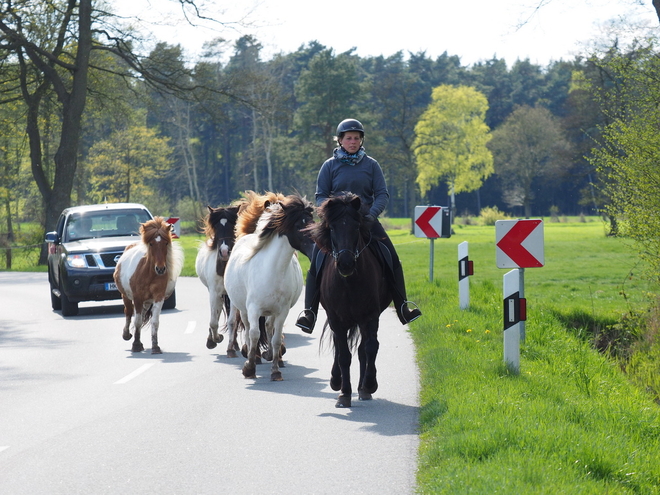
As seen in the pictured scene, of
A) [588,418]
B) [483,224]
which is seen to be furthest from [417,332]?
[483,224]

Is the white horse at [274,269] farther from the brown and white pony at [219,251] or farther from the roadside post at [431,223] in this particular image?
the roadside post at [431,223]

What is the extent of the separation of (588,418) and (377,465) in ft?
6.23

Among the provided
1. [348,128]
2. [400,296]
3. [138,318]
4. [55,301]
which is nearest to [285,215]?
[348,128]

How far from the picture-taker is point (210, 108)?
33.2m

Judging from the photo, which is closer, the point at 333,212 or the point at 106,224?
the point at 333,212

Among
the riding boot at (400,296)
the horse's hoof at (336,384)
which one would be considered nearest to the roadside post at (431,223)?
the riding boot at (400,296)

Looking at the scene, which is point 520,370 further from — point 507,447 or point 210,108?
point 210,108

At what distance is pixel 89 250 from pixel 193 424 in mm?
10420

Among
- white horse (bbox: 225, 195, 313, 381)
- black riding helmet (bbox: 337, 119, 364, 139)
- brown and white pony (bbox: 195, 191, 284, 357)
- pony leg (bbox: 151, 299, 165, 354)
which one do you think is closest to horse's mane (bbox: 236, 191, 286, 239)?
brown and white pony (bbox: 195, 191, 284, 357)

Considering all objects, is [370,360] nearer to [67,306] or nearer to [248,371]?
[248,371]

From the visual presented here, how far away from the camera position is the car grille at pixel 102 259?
55.0 ft

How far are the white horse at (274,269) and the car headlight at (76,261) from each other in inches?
307

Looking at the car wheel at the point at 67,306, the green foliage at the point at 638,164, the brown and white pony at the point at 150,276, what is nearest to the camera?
the brown and white pony at the point at 150,276

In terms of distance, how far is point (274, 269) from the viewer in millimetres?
9414
